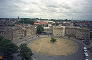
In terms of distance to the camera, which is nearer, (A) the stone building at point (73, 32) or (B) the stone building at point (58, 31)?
(A) the stone building at point (73, 32)

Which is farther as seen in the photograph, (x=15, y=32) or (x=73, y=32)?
(x=73, y=32)

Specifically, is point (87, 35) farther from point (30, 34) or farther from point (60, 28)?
point (30, 34)

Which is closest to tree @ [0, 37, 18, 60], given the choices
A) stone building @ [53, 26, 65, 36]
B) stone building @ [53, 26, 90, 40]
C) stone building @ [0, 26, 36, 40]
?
stone building @ [0, 26, 36, 40]

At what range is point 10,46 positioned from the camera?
23.2 metres

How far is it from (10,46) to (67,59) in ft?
27.1

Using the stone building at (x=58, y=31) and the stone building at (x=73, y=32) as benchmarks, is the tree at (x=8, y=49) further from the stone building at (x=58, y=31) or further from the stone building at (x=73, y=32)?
the stone building at (x=58, y=31)

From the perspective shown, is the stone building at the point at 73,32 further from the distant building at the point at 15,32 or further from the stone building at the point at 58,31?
the distant building at the point at 15,32

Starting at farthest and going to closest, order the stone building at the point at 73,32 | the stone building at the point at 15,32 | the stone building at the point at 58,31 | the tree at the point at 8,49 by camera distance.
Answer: the stone building at the point at 58,31, the stone building at the point at 73,32, the stone building at the point at 15,32, the tree at the point at 8,49

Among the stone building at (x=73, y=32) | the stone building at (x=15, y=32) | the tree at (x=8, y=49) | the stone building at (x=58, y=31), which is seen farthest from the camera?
the stone building at (x=58, y=31)

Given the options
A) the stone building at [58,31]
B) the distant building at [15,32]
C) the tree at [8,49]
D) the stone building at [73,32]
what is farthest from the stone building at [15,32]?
the tree at [8,49]

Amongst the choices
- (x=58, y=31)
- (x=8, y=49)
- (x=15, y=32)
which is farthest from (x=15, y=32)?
(x=8, y=49)

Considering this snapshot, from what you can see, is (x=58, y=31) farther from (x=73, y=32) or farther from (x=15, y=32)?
(x=15, y=32)

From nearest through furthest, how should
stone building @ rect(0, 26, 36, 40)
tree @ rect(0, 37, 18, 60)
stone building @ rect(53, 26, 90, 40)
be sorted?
1. tree @ rect(0, 37, 18, 60)
2. stone building @ rect(0, 26, 36, 40)
3. stone building @ rect(53, 26, 90, 40)

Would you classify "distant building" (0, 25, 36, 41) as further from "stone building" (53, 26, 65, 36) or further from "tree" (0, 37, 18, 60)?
"tree" (0, 37, 18, 60)
